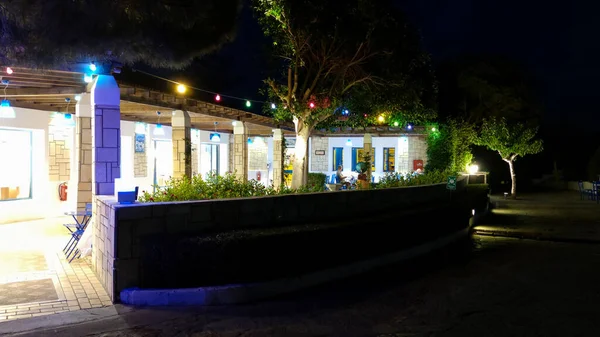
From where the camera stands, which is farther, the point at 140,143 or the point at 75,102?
the point at 140,143

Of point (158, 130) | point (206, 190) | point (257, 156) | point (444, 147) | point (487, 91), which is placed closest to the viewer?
point (206, 190)

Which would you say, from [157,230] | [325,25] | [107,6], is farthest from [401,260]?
[107,6]

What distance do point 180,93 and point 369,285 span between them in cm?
783

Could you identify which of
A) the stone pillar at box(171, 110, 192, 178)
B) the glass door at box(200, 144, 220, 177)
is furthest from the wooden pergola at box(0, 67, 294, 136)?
the glass door at box(200, 144, 220, 177)

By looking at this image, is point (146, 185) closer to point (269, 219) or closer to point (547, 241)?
point (269, 219)

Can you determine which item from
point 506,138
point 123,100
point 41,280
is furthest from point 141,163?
point 506,138

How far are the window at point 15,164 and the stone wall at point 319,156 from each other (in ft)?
53.8

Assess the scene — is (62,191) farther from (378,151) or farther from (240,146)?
(378,151)

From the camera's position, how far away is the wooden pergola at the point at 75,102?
936 cm

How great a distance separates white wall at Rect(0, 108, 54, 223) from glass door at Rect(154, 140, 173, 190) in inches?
190

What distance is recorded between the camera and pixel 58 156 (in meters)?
13.9

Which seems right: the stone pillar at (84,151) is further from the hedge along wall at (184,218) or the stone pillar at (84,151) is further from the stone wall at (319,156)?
the stone wall at (319,156)

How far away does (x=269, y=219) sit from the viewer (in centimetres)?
827

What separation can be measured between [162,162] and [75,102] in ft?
20.6
